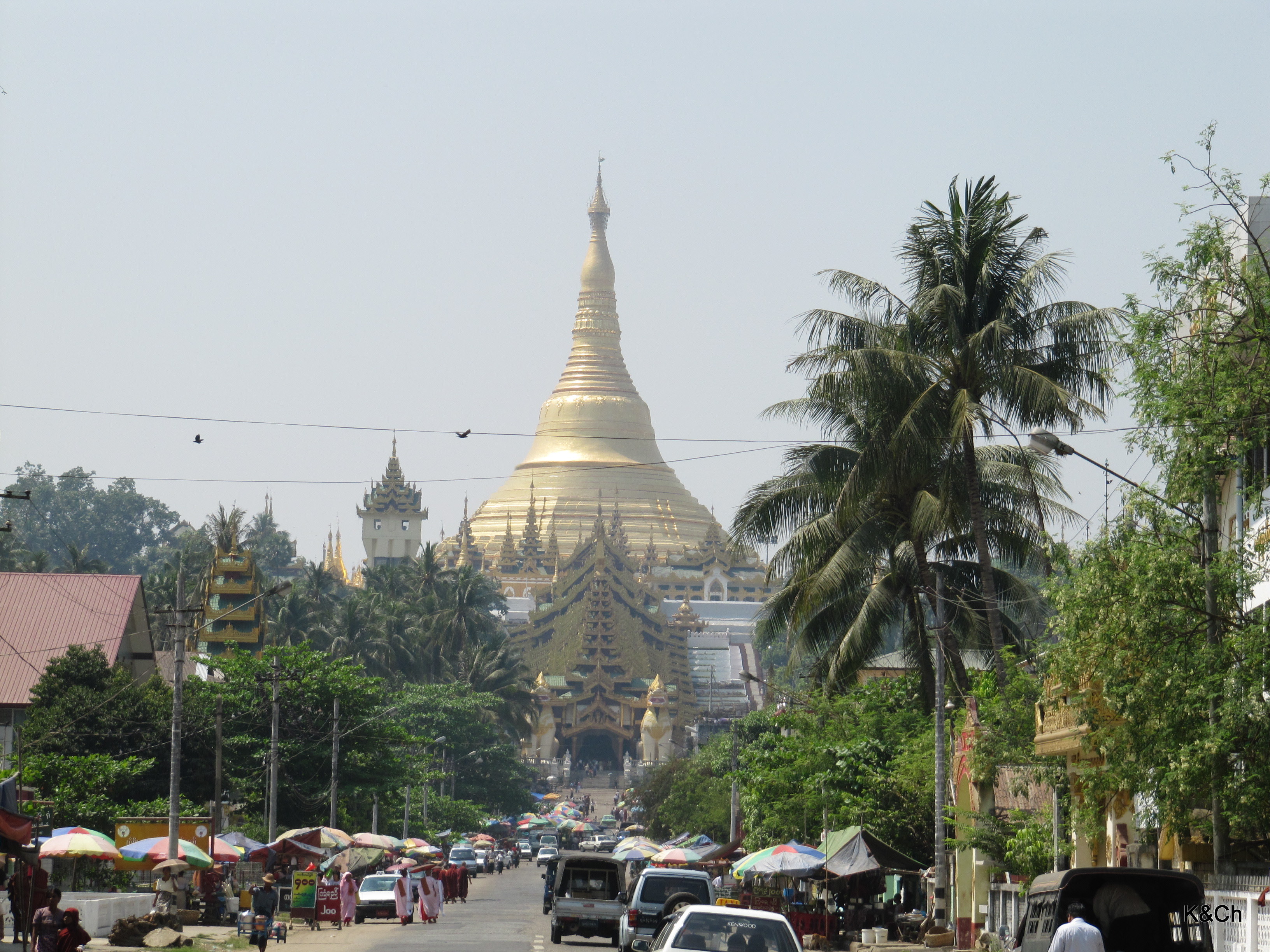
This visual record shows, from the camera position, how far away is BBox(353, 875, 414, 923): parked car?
119 ft

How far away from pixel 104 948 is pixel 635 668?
105081mm

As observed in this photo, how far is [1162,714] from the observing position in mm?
18516

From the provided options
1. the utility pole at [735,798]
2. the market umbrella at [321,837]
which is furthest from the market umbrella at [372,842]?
the utility pole at [735,798]

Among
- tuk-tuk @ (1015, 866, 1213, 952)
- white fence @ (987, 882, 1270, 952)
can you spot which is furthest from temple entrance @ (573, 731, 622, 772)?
tuk-tuk @ (1015, 866, 1213, 952)

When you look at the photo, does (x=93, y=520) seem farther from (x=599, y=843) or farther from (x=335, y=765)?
(x=335, y=765)

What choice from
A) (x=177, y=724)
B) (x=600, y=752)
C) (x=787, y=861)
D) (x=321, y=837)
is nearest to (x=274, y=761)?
(x=321, y=837)

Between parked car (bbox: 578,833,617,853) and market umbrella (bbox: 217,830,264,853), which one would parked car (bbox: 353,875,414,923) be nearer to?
market umbrella (bbox: 217,830,264,853)

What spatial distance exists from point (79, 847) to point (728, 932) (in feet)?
53.3

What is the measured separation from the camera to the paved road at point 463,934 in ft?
84.5

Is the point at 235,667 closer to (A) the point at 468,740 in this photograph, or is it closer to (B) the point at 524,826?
(A) the point at 468,740

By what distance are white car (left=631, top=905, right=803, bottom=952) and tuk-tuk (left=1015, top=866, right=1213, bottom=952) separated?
214 cm

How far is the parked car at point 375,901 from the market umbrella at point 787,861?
700cm

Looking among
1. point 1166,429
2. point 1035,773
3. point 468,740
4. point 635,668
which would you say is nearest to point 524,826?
point 468,740

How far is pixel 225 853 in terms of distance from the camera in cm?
3697
